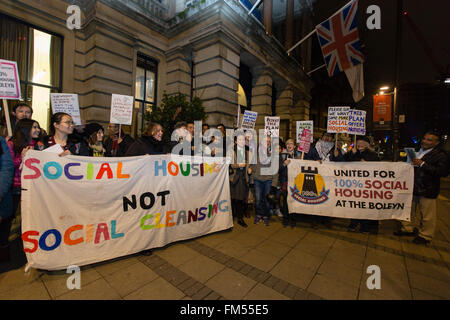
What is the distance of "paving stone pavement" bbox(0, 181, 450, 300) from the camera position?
7.68 feet

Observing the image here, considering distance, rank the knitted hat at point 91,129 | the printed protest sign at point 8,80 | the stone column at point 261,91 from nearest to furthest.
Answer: the printed protest sign at point 8,80
the knitted hat at point 91,129
the stone column at point 261,91

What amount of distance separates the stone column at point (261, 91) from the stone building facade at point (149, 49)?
1.68 feet

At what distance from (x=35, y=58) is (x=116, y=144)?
219 inches

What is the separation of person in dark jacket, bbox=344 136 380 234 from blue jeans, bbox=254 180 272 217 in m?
1.85

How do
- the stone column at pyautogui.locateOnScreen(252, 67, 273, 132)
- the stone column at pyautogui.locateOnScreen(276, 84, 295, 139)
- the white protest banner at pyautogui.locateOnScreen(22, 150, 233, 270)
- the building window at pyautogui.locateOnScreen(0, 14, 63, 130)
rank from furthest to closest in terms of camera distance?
the stone column at pyautogui.locateOnScreen(276, 84, 295, 139) → the stone column at pyautogui.locateOnScreen(252, 67, 273, 132) → the building window at pyautogui.locateOnScreen(0, 14, 63, 130) → the white protest banner at pyautogui.locateOnScreen(22, 150, 233, 270)

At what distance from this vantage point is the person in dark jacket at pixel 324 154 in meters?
4.81

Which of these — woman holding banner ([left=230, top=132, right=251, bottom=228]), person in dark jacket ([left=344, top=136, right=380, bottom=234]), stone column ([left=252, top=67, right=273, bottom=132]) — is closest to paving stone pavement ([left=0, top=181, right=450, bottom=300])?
person in dark jacket ([left=344, top=136, right=380, bottom=234])

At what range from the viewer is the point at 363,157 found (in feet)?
15.5

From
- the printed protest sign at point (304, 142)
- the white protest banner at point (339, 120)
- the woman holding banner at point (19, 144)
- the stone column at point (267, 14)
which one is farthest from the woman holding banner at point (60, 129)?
the stone column at point (267, 14)

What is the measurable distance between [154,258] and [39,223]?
1496mm

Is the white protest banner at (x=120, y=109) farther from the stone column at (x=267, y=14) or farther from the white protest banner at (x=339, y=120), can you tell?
the stone column at (x=267, y=14)

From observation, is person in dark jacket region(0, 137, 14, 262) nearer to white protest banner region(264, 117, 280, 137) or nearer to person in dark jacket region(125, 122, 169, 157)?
person in dark jacket region(125, 122, 169, 157)

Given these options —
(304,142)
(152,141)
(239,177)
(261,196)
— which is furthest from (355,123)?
(152,141)
